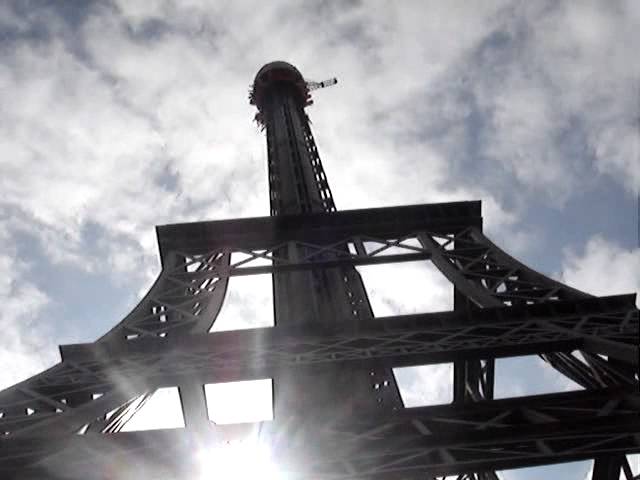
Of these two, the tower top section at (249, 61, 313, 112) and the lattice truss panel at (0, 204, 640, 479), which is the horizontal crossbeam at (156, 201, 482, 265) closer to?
the lattice truss panel at (0, 204, 640, 479)

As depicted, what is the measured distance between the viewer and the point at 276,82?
32.9 m

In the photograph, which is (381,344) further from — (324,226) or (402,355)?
(324,226)

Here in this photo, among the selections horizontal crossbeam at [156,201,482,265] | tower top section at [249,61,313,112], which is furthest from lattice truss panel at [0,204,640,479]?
tower top section at [249,61,313,112]

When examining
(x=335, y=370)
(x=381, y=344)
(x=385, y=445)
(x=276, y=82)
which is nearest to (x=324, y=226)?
(x=381, y=344)

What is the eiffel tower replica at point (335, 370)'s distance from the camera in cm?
757

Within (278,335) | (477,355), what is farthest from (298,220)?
(477,355)

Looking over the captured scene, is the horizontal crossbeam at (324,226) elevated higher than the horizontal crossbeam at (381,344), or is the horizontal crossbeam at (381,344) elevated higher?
the horizontal crossbeam at (324,226)

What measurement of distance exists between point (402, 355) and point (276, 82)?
25188 mm

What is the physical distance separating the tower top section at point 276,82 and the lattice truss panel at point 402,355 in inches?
725

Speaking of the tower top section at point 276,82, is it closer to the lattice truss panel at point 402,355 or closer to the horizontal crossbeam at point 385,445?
the lattice truss panel at point 402,355

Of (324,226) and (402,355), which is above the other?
(324,226)

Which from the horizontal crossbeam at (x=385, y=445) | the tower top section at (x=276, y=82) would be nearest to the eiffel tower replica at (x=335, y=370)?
the horizontal crossbeam at (x=385, y=445)

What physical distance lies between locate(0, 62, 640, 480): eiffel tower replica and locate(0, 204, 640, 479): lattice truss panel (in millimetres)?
27

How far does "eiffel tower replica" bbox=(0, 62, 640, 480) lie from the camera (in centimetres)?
757
